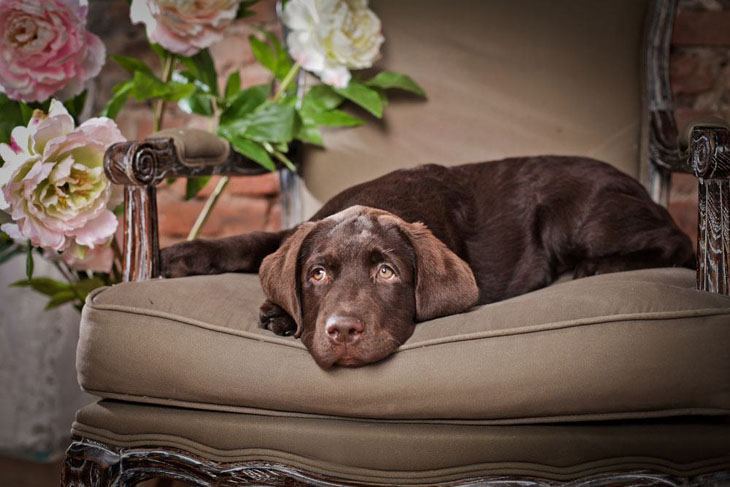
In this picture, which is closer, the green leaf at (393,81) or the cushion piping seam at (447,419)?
the cushion piping seam at (447,419)

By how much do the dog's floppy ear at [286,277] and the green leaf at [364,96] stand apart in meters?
0.87

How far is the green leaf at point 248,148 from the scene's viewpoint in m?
2.65

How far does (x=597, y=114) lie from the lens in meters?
2.90

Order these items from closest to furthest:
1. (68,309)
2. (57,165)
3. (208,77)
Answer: (57,165)
(208,77)
(68,309)

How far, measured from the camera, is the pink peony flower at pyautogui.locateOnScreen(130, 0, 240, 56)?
8.05ft

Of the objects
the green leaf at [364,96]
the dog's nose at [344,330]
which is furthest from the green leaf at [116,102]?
the dog's nose at [344,330]

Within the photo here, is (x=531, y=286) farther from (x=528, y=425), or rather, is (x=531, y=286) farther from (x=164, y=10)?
(x=164, y=10)

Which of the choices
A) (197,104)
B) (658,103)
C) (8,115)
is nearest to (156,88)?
(197,104)

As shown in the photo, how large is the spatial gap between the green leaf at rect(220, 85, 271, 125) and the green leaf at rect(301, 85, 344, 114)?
170 mm

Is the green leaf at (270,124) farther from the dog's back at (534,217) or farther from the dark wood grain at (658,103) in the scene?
the dark wood grain at (658,103)

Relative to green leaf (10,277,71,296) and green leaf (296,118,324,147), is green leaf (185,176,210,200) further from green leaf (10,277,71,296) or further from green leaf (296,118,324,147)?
green leaf (10,277,71,296)

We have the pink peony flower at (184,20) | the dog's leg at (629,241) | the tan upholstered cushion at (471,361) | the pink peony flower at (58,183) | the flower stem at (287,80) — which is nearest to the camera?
the tan upholstered cushion at (471,361)

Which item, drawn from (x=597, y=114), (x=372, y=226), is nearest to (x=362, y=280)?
(x=372, y=226)

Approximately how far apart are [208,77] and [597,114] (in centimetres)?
131
